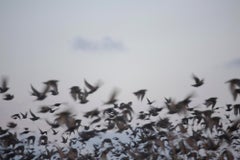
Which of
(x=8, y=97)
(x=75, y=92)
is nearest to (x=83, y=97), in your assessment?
(x=75, y=92)

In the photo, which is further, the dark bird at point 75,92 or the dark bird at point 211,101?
the dark bird at point 211,101

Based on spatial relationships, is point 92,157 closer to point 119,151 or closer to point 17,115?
point 119,151

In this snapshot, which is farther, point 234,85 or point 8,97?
point 8,97

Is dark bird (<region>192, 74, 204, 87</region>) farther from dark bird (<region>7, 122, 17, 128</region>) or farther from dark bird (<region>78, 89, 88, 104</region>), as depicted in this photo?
dark bird (<region>7, 122, 17, 128</region>)

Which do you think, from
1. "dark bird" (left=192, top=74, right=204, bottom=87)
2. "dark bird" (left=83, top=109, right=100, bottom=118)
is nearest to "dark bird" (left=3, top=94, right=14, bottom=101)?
"dark bird" (left=83, top=109, right=100, bottom=118)

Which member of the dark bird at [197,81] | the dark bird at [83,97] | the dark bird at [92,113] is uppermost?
the dark bird at [197,81]

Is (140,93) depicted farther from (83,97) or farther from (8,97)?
(8,97)

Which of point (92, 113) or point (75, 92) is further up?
point (75, 92)

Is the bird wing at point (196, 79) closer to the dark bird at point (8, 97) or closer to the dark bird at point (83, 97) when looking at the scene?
the dark bird at point (83, 97)

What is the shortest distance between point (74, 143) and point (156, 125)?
8178 mm

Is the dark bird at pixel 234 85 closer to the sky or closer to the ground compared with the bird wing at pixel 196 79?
closer to the ground

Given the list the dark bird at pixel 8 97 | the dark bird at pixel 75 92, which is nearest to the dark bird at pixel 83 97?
the dark bird at pixel 75 92

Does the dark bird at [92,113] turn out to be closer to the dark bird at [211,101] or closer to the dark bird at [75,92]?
the dark bird at [75,92]

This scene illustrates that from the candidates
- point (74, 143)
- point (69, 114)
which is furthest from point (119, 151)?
point (69, 114)
